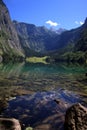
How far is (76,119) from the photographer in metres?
19.1

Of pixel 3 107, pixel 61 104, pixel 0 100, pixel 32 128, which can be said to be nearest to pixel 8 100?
pixel 0 100

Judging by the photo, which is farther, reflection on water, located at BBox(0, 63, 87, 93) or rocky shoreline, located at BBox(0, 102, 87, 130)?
reflection on water, located at BBox(0, 63, 87, 93)

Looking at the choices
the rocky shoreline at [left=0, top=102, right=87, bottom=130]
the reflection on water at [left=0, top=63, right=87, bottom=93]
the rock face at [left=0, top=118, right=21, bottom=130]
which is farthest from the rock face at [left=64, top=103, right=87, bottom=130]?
the reflection on water at [left=0, top=63, right=87, bottom=93]

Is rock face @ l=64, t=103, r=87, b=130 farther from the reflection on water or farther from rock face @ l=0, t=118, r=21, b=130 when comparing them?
the reflection on water

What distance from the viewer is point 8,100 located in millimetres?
34656

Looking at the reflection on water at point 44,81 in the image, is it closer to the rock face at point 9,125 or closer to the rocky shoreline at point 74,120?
the rocky shoreline at point 74,120

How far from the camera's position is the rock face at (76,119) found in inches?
746

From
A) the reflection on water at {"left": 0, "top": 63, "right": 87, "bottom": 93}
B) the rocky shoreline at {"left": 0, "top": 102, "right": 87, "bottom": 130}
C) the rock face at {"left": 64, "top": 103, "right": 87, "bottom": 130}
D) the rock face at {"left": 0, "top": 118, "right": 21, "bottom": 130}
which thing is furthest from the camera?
the reflection on water at {"left": 0, "top": 63, "right": 87, "bottom": 93}

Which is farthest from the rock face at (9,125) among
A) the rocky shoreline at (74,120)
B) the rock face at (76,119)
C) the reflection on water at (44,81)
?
the reflection on water at (44,81)

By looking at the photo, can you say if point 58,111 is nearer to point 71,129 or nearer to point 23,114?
point 23,114

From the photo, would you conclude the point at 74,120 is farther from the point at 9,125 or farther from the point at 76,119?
the point at 9,125

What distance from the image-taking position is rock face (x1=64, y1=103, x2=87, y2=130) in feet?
62.2

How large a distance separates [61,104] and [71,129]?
43.5 feet

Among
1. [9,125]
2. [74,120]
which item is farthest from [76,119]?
[9,125]
